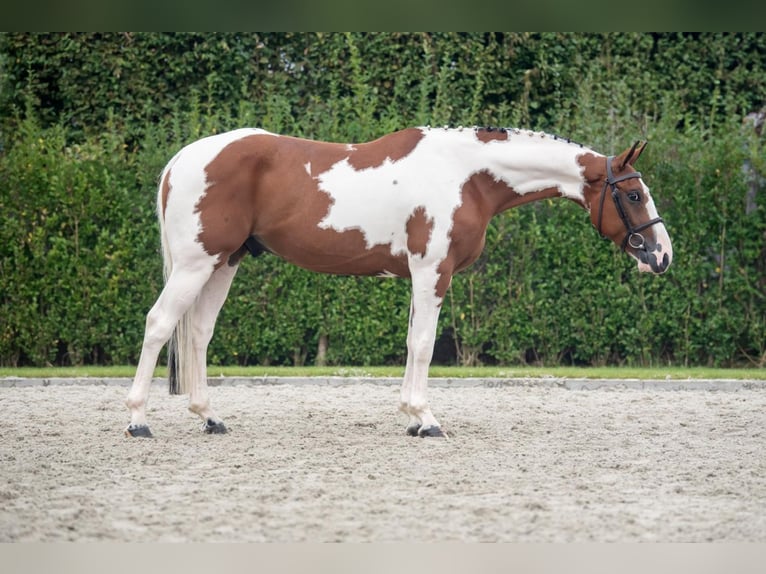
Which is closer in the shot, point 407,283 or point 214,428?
point 214,428

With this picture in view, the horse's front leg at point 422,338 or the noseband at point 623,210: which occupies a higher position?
the noseband at point 623,210

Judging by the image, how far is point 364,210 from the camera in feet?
20.2

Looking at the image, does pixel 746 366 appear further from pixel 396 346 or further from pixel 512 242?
pixel 396 346

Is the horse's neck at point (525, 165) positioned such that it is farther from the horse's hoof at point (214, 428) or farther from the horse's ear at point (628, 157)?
the horse's hoof at point (214, 428)

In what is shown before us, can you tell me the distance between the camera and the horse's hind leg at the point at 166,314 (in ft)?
19.7

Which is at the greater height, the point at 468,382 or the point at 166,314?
the point at 166,314

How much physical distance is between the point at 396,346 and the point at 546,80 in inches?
206

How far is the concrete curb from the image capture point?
9.32 m

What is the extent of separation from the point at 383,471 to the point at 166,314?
186 cm

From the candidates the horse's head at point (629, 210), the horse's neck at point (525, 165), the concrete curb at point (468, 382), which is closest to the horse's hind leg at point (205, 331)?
the horse's neck at point (525, 165)

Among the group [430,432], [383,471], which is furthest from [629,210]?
[383,471]

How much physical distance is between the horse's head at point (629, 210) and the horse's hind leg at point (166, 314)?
2570mm

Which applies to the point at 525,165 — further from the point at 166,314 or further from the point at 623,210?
the point at 166,314

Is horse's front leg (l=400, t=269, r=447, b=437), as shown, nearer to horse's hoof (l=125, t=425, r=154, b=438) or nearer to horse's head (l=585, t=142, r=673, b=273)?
horse's head (l=585, t=142, r=673, b=273)
